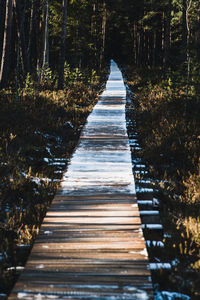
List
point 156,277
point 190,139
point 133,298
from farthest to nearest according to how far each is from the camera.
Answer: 1. point 190,139
2. point 156,277
3. point 133,298

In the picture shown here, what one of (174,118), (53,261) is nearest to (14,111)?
(174,118)

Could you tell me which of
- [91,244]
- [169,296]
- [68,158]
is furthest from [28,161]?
[169,296]

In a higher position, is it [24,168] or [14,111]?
[14,111]

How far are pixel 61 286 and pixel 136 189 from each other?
2.84 m

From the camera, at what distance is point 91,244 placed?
12.0 ft

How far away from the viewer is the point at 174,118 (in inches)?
386

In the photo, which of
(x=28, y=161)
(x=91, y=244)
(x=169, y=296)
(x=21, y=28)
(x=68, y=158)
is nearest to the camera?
(x=169, y=296)

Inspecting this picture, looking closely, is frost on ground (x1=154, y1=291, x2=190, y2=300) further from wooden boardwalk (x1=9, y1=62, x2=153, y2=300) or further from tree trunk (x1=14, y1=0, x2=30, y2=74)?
tree trunk (x1=14, y1=0, x2=30, y2=74)

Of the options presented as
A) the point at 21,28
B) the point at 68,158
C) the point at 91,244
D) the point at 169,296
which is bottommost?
the point at 169,296

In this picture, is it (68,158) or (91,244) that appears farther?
(68,158)

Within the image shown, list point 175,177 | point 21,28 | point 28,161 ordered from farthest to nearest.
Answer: point 21,28 < point 28,161 < point 175,177

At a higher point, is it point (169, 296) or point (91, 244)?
point (91, 244)

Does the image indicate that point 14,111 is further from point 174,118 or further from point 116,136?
point 174,118

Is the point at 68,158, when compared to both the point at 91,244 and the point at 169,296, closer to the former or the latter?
the point at 91,244
